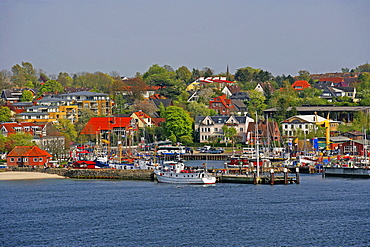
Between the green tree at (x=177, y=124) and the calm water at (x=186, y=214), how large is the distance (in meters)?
33.1

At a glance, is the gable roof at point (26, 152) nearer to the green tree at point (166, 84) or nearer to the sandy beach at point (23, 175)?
the sandy beach at point (23, 175)

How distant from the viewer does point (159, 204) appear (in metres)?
43.8

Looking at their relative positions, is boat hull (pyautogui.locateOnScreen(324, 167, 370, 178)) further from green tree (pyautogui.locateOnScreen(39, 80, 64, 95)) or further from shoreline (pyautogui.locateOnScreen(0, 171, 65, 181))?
green tree (pyautogui.locateOnScreen(39, 80, 64, 95))

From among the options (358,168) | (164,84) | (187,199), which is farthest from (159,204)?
(164,84)

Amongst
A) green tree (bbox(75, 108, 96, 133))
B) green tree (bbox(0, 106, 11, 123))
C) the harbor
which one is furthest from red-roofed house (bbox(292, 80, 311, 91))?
the harbor

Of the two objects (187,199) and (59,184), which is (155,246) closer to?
(187,199)

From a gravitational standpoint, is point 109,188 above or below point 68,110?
below

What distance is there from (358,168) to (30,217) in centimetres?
2877

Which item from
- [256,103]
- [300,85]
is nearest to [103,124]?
[256,103]

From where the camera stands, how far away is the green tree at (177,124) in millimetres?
87812

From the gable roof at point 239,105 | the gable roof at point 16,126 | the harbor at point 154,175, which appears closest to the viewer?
the harbor at point 154,175

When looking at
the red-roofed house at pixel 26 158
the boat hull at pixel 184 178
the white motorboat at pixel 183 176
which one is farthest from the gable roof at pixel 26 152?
the boat hull at pixel 184 178

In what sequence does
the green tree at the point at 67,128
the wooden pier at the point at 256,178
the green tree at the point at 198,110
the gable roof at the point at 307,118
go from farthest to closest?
the green tree at the point at 198,110, the gable roof at the point at 307,118, the green tree at the point at 67,128, the wooden pier at the point at 256,178

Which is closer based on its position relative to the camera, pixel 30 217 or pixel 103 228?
pixel 103 228
